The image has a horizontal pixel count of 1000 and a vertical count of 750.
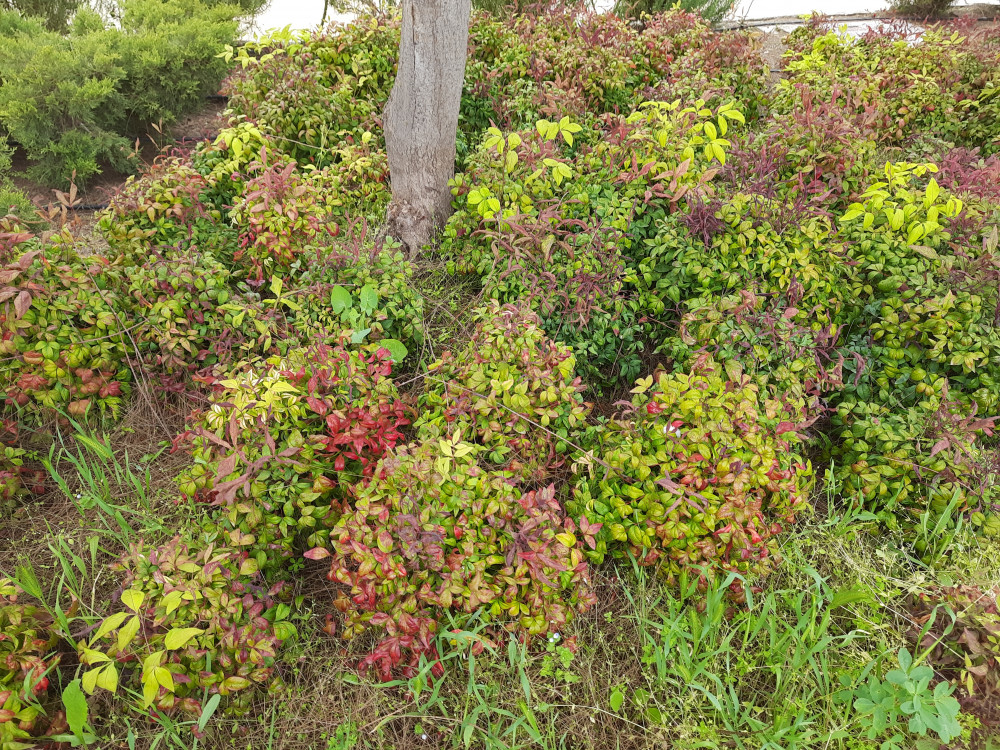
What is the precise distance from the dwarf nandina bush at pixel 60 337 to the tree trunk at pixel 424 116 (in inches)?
53.0

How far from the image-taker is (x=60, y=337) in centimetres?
238

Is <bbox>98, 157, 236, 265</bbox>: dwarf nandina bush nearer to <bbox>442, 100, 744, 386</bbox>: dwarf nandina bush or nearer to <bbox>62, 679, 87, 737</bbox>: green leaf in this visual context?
<bbox>442, 100, 744, 386</bbox>: dwarf nandina bush

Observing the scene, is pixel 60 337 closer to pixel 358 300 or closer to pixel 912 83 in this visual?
pixel 358 300

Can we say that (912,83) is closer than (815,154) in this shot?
No

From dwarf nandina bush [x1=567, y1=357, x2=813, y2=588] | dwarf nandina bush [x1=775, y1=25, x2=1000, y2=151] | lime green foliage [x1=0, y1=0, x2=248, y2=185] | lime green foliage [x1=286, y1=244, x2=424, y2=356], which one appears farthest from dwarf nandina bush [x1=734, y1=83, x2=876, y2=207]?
lime green foliage [x1=0, y1=0, x2=248, y2=185]

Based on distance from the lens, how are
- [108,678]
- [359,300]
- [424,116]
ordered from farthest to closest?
[424,116], [359,300], [108,678]

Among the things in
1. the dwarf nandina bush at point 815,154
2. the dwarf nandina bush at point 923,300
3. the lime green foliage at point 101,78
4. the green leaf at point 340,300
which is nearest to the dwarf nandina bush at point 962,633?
the dwarf nandina bush at point 923,300

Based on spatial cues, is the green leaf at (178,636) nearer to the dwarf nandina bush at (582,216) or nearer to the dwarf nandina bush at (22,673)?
the dwarf nandina bush at (22,673)

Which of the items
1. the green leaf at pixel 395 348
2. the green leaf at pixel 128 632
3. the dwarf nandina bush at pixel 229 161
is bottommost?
the green leaf at pixel 128 632

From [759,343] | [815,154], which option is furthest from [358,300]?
[815,154]

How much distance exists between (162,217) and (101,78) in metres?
2.28

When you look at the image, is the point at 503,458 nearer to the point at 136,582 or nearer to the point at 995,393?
the point at 136,582

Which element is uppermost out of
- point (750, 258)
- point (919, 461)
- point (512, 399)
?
point (750, 258)

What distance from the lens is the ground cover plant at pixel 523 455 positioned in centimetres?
177
